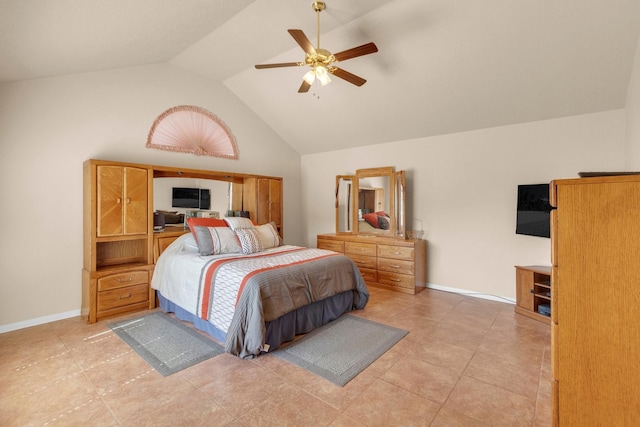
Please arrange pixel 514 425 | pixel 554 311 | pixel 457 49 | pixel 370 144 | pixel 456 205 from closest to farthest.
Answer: pixel 554 311 < pixel 514 425 < pixel 457 49 < pixel 456 205 < pixel 370 144

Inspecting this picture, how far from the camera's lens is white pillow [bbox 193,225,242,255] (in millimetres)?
3461

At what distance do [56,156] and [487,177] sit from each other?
5180mm

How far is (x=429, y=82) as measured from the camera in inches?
140

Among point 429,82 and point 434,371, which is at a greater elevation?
point 429,82

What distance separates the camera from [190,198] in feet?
14.4

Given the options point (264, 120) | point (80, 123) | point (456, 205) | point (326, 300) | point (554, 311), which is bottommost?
point (326, 300)

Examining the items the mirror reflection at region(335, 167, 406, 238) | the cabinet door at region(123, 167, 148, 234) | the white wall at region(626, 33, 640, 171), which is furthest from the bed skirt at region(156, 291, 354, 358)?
the white wall at region(626, 33, 640, 171)

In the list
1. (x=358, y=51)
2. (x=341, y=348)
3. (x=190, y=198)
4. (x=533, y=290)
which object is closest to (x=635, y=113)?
(x=533, y=290)

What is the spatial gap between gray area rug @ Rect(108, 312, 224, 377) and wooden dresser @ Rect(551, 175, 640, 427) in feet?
7.90

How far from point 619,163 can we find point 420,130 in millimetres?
2212

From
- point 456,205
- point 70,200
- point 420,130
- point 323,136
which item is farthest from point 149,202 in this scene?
point 456,205

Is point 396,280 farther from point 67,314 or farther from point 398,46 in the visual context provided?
point 67,314

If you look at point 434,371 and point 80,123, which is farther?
point 80,123

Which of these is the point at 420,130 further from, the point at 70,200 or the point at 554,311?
the point at 70,200
